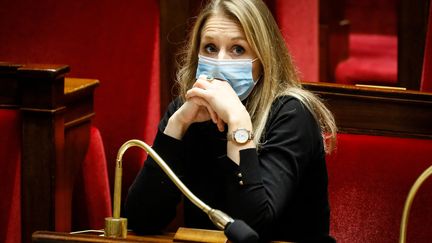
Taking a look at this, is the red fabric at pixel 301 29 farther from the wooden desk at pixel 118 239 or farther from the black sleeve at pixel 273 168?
the wooden desk at pixel 118 239

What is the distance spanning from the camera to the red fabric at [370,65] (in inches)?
69.7

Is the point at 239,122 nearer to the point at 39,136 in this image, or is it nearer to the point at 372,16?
the point at 39,136

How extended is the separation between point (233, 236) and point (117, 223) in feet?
0.36

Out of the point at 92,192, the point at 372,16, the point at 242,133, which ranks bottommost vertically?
the point at 92,192

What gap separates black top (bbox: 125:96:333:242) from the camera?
0.77m

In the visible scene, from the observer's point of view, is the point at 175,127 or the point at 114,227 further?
the point at 175,127

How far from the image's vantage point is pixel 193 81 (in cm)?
89

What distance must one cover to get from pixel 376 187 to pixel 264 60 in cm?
25

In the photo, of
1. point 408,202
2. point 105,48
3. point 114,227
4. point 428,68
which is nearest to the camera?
point 408,202

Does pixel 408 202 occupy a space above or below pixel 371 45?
below

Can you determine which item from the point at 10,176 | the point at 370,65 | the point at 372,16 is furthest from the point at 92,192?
the point at 372,16

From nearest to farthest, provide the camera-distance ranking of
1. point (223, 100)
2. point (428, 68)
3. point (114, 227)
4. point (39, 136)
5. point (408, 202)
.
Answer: point (408, 202) → point (114, 227) → point (223, 100) → point (39, 136) → point (428, 68)

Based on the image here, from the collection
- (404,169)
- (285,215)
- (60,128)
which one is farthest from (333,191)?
(60,128)

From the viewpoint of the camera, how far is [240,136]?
76cm
